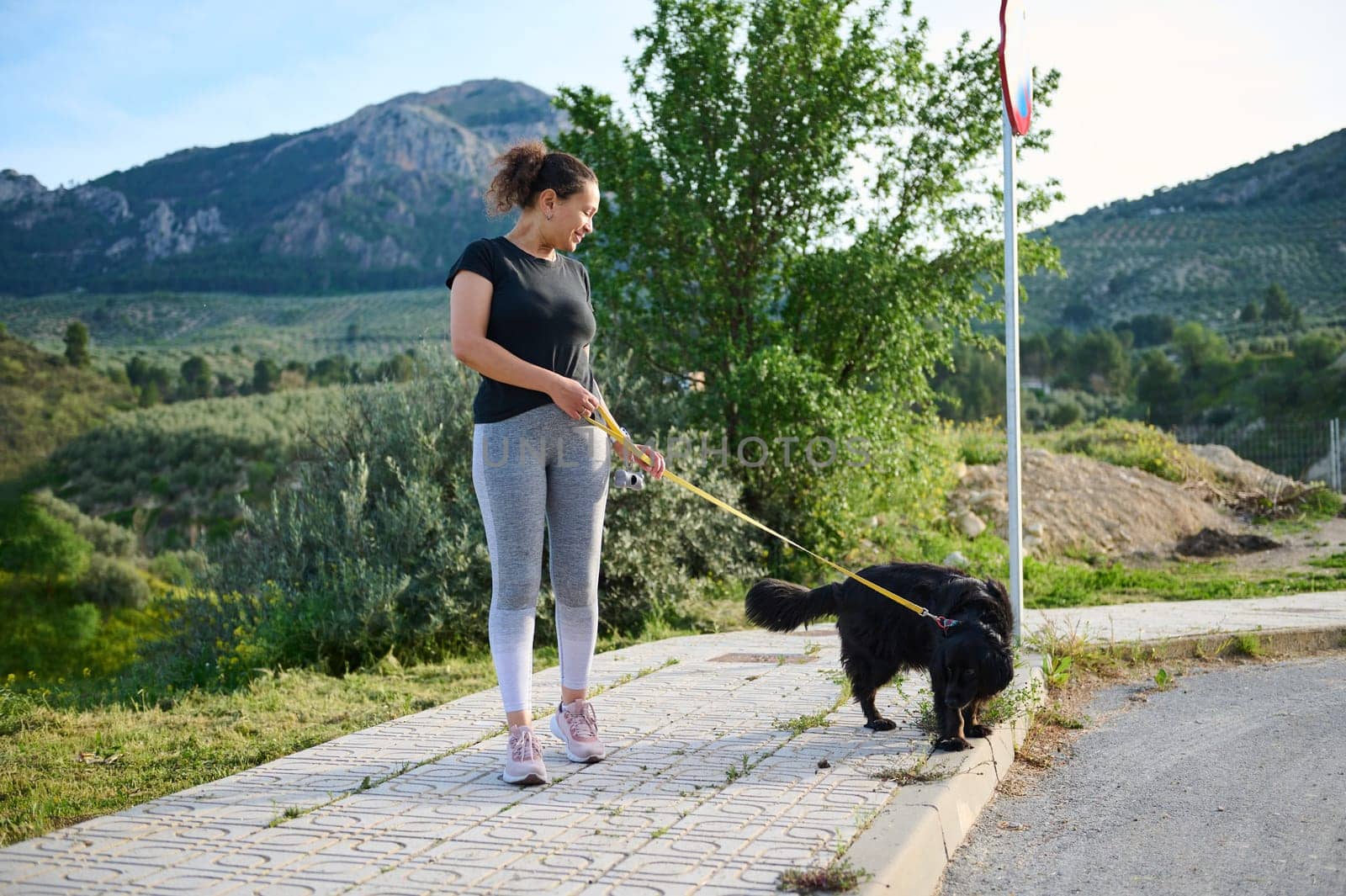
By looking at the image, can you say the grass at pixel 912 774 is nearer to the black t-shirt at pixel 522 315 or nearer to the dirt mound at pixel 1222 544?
the black t-shirt at pixel 522 315

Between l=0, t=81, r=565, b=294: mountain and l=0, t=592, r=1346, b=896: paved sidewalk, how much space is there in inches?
2427

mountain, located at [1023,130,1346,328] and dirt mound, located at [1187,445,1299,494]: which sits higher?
mountain, located at [1023,130,1346,328]

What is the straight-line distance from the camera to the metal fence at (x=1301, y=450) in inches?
741

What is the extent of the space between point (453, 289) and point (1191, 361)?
37468 millimetres

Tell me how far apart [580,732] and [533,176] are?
2.13 metres

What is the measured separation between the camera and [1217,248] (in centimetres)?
5119

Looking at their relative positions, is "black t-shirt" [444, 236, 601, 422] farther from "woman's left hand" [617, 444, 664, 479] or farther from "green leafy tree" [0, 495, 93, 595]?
"green leafy tree" [0, 495, 93, 595]

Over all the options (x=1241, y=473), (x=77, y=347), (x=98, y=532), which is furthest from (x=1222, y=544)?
(x=77, y=347)

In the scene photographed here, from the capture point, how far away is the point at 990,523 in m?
12.5

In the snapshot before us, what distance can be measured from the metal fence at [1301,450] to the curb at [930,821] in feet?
51.7

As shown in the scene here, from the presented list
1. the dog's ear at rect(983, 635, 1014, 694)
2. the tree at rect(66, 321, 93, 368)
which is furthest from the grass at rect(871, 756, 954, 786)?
the tree at rect(66, 321, 93, 368)

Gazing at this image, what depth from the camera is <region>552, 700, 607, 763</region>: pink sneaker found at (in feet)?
13.4

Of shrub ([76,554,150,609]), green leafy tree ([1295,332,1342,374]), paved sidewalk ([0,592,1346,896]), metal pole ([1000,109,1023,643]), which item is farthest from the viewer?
green leafy tree ([1295,332,1342,374])

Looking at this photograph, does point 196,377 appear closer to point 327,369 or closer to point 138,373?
point 138,373
